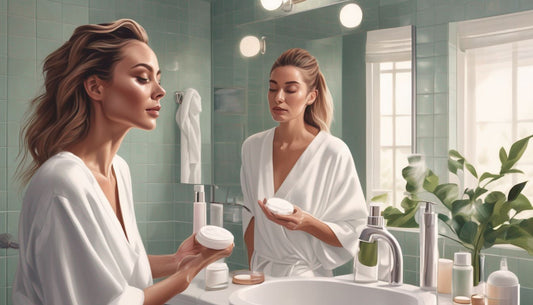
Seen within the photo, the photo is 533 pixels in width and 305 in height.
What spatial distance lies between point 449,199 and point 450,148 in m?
0.14

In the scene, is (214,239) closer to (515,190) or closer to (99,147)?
(99,147)

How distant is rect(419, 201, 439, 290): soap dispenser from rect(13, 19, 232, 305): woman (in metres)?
0.54

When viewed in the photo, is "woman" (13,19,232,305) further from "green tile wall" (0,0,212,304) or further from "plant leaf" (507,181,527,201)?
"green tile wall" (0,0,212,304)

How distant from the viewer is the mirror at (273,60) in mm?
1609

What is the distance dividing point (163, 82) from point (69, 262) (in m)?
1.39

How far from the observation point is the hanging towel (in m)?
2.23

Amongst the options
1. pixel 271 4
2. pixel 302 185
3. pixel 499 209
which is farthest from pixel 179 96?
pixel 499 209

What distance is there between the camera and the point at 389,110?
5.11ft

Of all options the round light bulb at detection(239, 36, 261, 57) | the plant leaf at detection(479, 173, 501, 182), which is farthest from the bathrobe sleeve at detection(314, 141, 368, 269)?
the round light bulb at detection(239, 36, 261, 57)

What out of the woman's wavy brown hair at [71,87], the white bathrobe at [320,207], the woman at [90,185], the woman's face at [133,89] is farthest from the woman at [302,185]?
the woman's wavy brown hair at [71,87]

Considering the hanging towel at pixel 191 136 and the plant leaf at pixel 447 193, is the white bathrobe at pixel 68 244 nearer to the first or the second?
the plant leaf at pixel 447 193

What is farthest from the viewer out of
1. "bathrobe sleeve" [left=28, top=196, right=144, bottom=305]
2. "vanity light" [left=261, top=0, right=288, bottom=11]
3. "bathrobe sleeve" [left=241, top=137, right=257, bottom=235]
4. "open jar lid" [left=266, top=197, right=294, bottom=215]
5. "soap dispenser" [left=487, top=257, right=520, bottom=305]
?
"vanity light" [left=261, top=0, right=288, bottom=11]

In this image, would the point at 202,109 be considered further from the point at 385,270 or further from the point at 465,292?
the point at 465,292

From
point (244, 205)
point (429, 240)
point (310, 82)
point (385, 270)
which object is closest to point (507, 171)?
point (429, 240)
